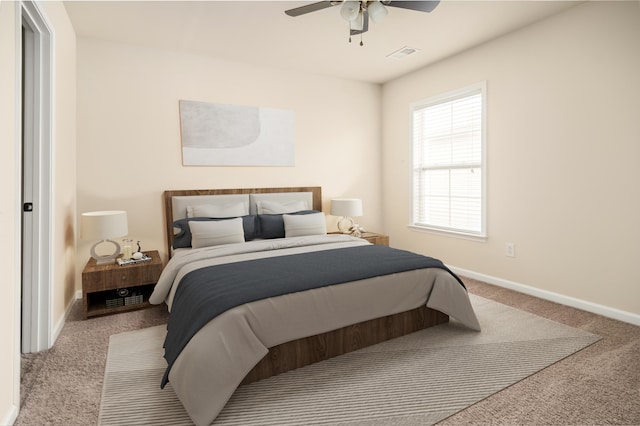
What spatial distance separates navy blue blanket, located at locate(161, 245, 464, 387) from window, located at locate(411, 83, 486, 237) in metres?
1.69

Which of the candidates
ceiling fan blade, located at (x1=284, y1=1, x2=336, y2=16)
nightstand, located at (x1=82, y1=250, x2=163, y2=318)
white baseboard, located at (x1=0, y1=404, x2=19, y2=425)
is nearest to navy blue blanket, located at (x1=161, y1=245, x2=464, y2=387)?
white baseboard, located at (x1=0, y1=404, x2=19, y2=425)

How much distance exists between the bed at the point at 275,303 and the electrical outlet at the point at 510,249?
134 centimetres

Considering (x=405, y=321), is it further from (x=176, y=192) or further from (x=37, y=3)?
(x=37, y=3)

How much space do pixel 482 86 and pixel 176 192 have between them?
140 inches

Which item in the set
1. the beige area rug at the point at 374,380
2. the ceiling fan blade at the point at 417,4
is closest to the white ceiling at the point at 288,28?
the ceiling fan blade at the point at 417,4

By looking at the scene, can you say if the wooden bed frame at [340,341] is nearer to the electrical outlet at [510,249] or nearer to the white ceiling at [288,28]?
the electrical outlet at [510,249]

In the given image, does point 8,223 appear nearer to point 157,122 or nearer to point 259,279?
point 259,279

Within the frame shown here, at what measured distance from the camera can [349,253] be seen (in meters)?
3.00

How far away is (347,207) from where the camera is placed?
461 centimetres

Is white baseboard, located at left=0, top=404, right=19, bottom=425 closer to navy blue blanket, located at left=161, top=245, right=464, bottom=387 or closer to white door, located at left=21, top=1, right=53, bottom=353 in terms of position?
navy blue blanket, located at left=161, top=245, right=464, bottom=387

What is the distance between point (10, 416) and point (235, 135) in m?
3.22

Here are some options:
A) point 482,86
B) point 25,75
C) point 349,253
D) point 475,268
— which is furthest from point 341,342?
point 482,86

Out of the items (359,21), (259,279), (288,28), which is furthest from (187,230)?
(359,21)

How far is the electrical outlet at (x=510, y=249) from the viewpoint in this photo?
373cm
